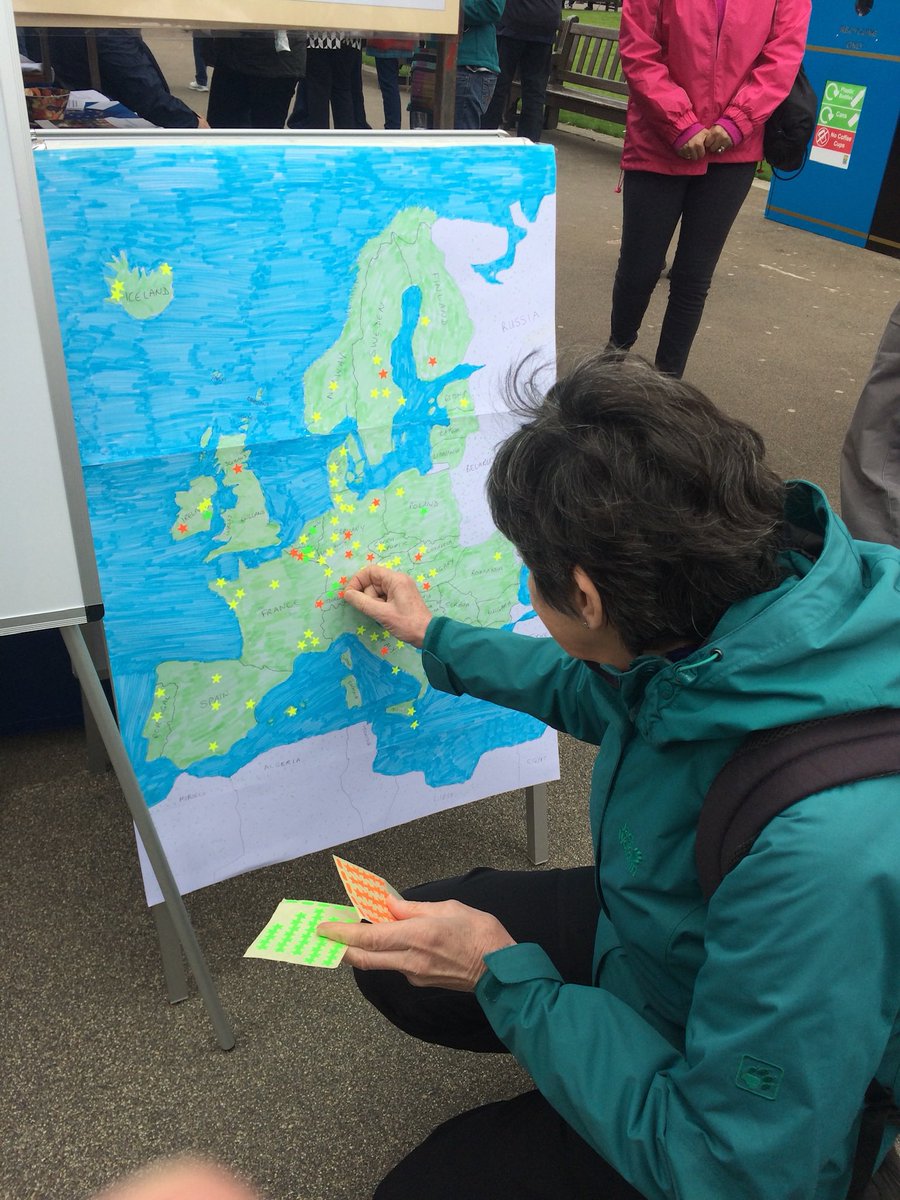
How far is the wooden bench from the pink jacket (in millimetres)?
5188

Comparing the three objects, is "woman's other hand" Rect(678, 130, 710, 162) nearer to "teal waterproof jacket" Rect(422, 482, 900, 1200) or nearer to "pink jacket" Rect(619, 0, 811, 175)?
"pink jacket" Rect(619, 0, 811, 175)

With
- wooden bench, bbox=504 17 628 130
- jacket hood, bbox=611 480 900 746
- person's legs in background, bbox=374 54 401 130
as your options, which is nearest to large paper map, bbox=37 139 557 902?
jacket hood, bbox=611 480 900 746

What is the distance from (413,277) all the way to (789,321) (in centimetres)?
432

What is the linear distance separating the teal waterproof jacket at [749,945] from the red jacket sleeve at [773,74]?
2.33 metres

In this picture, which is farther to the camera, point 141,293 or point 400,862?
point 400,862

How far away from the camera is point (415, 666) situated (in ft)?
5.25

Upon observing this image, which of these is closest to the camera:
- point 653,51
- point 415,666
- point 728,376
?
point 415,666

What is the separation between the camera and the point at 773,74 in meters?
2.86

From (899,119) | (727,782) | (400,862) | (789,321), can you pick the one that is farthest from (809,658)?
(899,119)

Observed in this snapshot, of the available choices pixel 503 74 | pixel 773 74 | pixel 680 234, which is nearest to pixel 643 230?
pixel 680 234

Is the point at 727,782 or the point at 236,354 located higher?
the point at 236,354

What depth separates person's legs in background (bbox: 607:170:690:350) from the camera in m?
2.98

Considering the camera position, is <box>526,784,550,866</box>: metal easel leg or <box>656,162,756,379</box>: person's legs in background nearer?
<box>526,784,550,866</box>: metal easel leg

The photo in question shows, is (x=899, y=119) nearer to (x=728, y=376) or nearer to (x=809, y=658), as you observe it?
(x=728, y=376)
